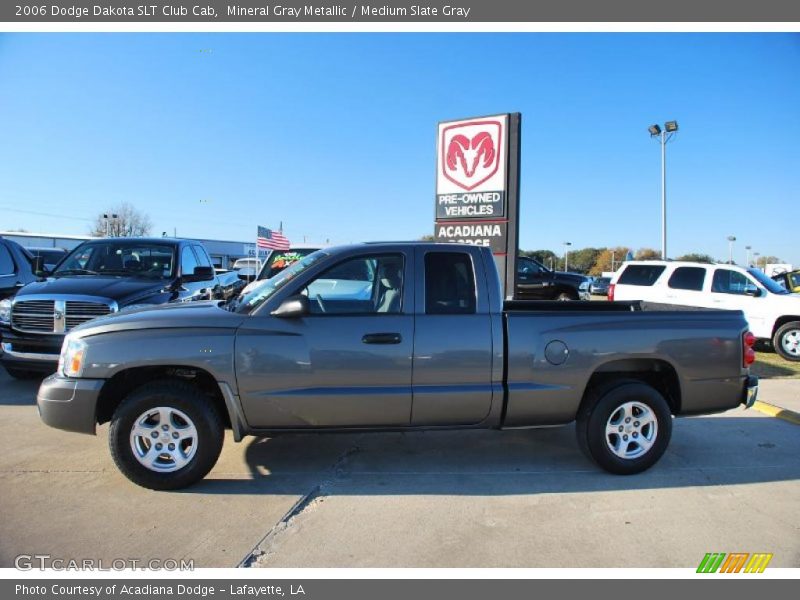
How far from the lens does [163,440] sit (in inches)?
153

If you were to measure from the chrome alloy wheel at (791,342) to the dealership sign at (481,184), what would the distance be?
5533mm

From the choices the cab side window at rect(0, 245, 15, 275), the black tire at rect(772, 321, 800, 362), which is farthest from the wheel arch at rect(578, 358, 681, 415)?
the cab side window at rect(0, 245, 15, 275)

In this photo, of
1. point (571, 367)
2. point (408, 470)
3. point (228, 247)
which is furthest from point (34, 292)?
point (228, 247)

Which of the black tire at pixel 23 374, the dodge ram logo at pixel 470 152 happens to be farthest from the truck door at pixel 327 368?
the dodge ram logo at pixel 470 152

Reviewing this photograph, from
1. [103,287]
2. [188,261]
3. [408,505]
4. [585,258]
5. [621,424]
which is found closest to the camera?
[408,505]

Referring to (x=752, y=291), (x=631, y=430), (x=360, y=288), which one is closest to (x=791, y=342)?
(x=752, y=291)

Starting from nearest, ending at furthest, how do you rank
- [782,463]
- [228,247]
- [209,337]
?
[209,337] < [782,463] < [228,247]

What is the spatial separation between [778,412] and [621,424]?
3.36 meters

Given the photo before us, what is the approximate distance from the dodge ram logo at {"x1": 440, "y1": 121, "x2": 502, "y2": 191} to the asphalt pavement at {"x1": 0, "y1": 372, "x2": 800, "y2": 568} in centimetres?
643

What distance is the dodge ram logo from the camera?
10281 mm

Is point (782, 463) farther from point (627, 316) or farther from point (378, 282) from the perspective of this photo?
point (378, 282)

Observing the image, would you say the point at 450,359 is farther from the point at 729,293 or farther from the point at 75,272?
the point at 729,293
